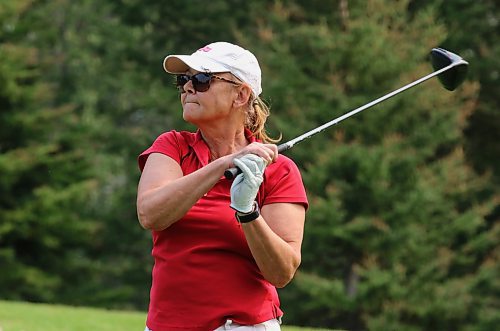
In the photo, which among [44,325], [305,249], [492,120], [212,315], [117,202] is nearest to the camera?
[212,315]

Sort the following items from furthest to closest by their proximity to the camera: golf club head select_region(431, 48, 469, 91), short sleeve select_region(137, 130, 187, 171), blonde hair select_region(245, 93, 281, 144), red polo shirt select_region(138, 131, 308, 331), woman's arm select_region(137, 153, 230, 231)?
golf club head select_region(431, 48, 469, 91)
blonde hair select_region(245, 93, 281, 144)
short sleeve select_region(137, 130, 187, 171)
red polo shirt select_region(138, 131, 308, 331)
woman's arm select_region(137, 153, 230, 231)

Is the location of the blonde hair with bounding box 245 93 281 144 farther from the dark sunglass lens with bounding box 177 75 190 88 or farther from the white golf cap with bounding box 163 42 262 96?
the dark sunglass lens with bounding box 177 75 190 88

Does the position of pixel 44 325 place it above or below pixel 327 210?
below

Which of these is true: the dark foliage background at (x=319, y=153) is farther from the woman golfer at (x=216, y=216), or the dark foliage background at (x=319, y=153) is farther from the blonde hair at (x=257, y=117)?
the woman golfer at (x=216, y=216)

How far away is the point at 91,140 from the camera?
86.9ft

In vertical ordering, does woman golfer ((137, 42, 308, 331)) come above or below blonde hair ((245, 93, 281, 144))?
below

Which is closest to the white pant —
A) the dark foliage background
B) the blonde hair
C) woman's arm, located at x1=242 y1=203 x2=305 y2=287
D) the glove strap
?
woman's arm, located at x1=242 y1=203 x2=305 y2=287

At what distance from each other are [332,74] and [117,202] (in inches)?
320

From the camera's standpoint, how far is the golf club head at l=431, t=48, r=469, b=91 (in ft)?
14.6

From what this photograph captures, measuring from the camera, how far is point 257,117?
3771mm

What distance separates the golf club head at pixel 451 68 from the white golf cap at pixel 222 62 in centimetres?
119

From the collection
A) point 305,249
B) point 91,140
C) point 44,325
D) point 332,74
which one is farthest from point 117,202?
point 44,325

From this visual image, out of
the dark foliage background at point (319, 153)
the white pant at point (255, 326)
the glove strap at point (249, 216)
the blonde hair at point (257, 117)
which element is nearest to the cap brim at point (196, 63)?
the blonde hair at point (257, 117)

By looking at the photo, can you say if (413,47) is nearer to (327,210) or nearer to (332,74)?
(332,74)
